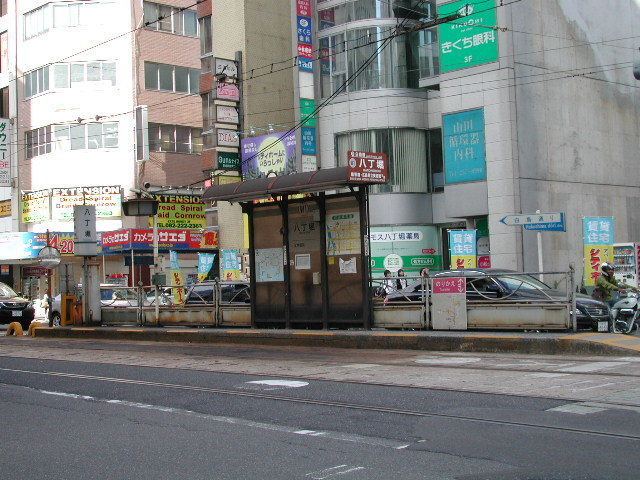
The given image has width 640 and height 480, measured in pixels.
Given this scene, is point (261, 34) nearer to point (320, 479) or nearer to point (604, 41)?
point (604, 41)

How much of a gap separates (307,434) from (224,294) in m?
15.4

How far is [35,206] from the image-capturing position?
161 ft

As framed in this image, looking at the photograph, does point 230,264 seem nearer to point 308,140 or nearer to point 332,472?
point 308,140

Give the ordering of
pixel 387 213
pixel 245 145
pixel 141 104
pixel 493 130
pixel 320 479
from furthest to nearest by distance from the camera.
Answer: pixel 141 104, pixel 245 145, pixel 387 213, pixel 493 130, pixel 320 479

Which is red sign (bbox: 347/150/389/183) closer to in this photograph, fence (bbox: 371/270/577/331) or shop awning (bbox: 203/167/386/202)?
shop awning (bbox: 203/167/386/202)

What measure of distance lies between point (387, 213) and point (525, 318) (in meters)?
20.7

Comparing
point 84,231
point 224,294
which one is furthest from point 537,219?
point 84,231

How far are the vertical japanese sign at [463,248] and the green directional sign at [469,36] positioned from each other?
21.8ft

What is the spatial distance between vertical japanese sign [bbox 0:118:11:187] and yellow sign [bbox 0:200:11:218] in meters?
1.52

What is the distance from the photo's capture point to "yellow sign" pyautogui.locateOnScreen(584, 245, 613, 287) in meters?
29.5

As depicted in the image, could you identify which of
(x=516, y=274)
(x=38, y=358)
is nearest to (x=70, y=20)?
(x=38, y=358)

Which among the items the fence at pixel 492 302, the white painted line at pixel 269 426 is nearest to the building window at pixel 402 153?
the fence at pixel 492 302

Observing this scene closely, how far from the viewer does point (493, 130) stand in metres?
33.7

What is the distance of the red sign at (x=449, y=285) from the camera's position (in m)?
18.1
